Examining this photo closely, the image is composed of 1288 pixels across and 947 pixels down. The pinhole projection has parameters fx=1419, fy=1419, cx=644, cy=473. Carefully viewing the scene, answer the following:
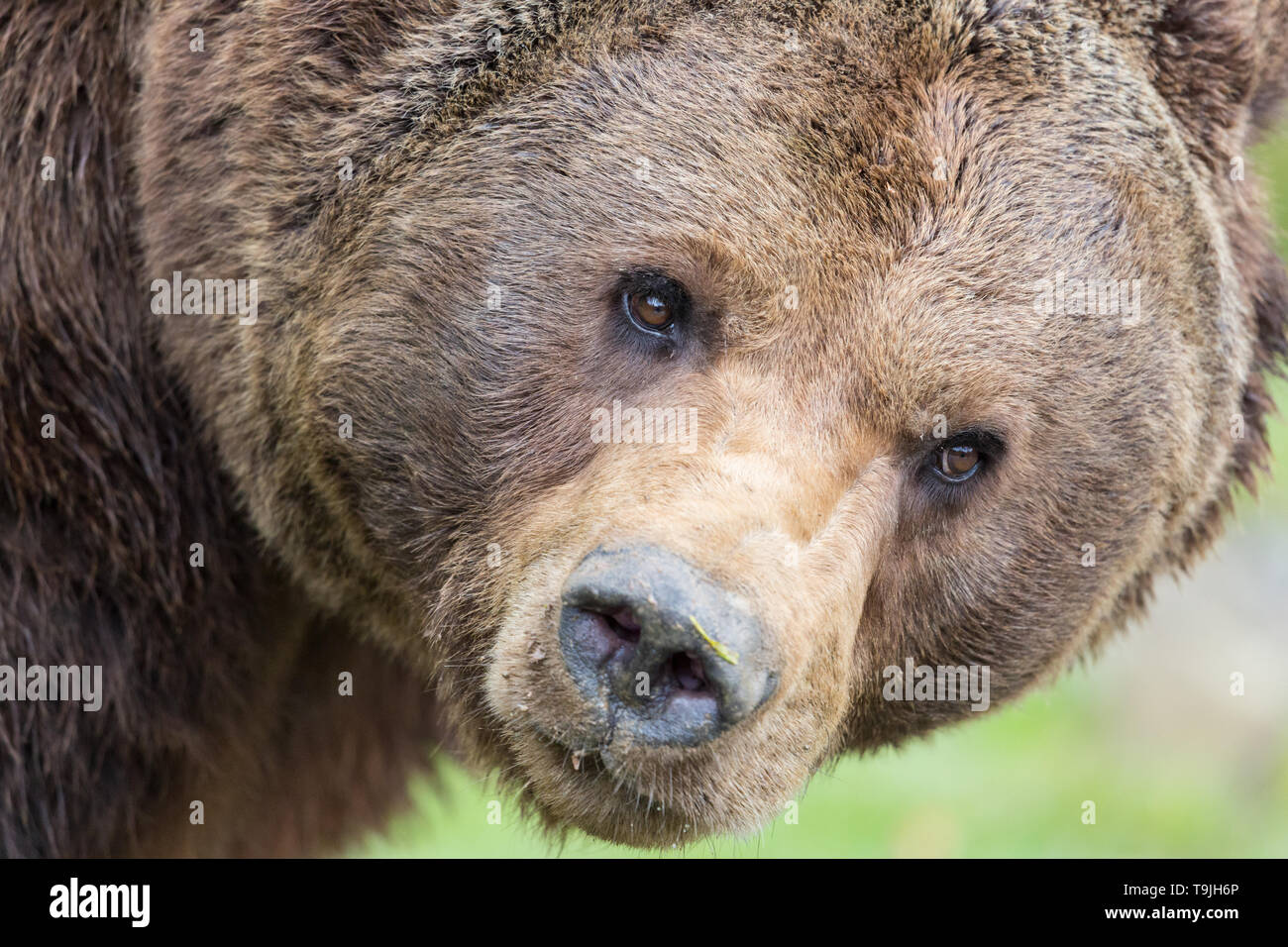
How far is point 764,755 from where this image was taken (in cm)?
341

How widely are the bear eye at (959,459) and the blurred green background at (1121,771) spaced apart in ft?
15.0

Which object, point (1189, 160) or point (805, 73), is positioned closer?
point (805, 73)

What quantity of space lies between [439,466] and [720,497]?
84 centimetres

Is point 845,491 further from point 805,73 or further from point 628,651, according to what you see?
point 805,73

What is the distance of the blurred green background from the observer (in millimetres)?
8641

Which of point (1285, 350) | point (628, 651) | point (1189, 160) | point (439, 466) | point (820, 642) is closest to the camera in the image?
point (628, 651)

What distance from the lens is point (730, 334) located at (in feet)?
11.4

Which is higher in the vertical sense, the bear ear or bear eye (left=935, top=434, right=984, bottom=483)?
the bear ear

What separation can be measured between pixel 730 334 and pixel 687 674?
2.89ft

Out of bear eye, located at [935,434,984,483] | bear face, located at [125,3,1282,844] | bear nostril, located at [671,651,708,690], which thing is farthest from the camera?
bear eye, located at [935,434,984,483]

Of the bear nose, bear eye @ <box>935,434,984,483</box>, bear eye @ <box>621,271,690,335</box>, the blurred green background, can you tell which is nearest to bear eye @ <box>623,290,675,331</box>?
bear eye @ <box>621,271,690,335</box>

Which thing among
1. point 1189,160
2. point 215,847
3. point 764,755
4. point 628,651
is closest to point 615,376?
point 628,651

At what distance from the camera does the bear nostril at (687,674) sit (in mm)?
3070

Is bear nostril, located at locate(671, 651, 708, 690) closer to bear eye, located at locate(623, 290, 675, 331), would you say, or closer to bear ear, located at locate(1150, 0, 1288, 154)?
bear eye, located at locate(623, 290, 675, 331)
